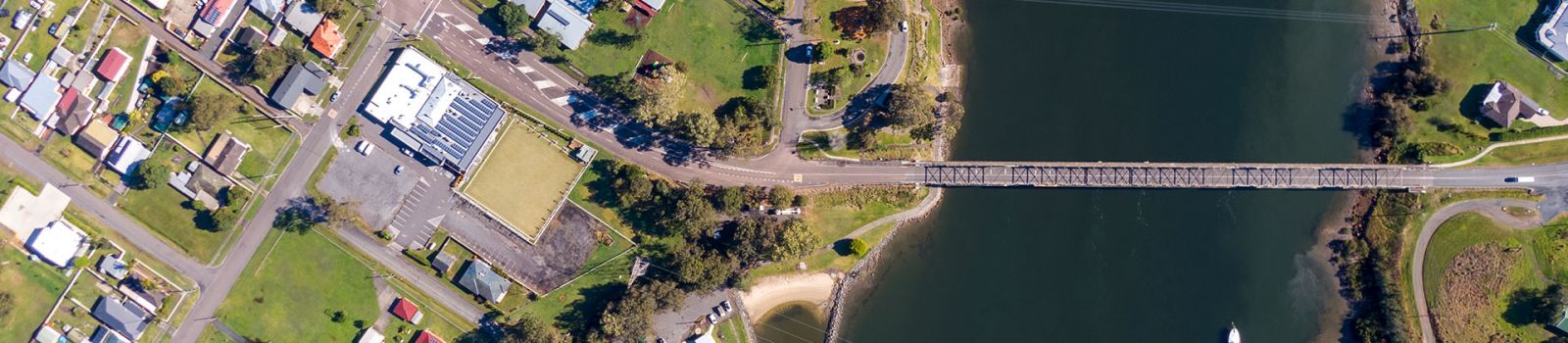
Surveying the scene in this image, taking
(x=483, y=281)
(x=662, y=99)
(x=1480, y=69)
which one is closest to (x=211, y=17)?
(x=483, y=281)

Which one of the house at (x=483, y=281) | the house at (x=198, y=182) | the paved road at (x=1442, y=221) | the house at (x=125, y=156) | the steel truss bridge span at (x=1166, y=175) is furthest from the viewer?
the paved road at (x=1442, y=221)

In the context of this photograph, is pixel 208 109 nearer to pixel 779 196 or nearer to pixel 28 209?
pixel 28 209

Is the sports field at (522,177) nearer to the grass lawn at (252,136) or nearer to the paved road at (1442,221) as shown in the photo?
the grass lawn at (252,136)

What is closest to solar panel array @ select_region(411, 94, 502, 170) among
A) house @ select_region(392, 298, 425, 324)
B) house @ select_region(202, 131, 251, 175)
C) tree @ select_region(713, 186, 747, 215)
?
house @ select_region(392, 298, 425, 324)

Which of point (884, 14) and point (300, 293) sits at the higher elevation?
point (884, 14)

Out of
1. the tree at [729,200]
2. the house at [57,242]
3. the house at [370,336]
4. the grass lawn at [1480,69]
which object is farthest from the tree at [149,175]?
the grass lawn at [1480,69]

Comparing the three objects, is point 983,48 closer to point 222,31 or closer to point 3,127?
point 222,31
